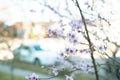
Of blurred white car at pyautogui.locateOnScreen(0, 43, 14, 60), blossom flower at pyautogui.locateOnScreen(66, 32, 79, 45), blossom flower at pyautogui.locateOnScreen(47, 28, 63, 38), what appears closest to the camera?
blossom flower at pyautogui.locateOnScreen(66, 32, 79, 45)

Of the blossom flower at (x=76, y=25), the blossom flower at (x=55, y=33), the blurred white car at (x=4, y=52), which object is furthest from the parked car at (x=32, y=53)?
the blossom flower at (x=76, y=25)

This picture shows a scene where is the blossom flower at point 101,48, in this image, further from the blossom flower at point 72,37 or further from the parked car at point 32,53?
the parked car at point 32,53

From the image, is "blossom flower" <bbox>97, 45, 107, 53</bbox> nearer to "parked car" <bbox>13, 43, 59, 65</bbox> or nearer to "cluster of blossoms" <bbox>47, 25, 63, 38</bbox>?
"cluster of blossoms" <bbox>47, 25, 63, 38</bbox>

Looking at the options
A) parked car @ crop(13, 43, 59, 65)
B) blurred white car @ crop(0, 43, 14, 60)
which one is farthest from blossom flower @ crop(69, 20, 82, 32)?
parked car @ crop(13, 43, 59, 65)

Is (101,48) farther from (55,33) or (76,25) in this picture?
(55,33)

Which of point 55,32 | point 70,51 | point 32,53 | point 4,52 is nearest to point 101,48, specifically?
point 70,51

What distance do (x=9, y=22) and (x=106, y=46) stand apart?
30.4ft

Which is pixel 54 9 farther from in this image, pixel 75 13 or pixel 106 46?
pixel 106 46

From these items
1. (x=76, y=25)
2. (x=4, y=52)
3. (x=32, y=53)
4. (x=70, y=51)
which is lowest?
(x=70, y=51)

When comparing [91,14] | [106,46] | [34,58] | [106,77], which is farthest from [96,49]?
[34,58]

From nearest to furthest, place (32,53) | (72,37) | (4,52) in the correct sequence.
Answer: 1. (72,37)
2. (4,52)
3. (32,53)

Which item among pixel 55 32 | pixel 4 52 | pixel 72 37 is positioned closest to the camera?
pixel 72 37

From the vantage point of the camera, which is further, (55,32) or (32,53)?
(32,53)

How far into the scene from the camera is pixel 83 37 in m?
3.24
